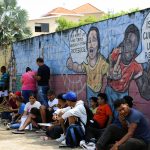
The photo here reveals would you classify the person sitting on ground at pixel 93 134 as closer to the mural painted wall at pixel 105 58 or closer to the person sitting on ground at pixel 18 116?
the mural painted wall at pixel 105 58

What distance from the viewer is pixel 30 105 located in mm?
10188

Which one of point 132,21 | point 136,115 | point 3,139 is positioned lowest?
point 3,139

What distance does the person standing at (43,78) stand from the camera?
11.0 metres

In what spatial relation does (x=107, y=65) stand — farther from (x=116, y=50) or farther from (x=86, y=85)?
(x=86, y=85)

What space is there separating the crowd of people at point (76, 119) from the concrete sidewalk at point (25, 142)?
0.22 metres

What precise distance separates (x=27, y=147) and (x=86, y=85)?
255cm

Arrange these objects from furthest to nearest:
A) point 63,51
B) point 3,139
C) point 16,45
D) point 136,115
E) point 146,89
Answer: point 16,45
point 63,51
point 3,139
point 146,89
point 136,115

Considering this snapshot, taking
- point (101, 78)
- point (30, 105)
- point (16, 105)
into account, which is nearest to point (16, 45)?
point (16, 105)

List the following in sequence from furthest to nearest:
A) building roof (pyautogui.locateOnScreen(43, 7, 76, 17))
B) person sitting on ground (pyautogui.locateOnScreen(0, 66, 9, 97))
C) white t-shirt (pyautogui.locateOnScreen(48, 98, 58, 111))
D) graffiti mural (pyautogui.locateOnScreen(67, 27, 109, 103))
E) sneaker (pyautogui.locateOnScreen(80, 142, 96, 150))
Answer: building roof (pyautogui.locateOnScreen(43, 7, 76, 17)) → person sitting on ground (pyautogui.locateOnScreen(0, 66, 9, 97)) → white t-shirt (pyautogui.locateOnScreen(48, 98, 58, 111)) → graffiti mural (pyautogui.locateOnScreen(67, 27, 109, 103)) → sneaker (pyautogui.locateOnScreen(80, 142, 96, 150))

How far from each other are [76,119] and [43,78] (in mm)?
3514

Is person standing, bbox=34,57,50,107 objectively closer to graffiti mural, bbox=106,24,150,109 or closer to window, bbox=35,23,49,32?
graffiti mural, bbox=106,24,150,109

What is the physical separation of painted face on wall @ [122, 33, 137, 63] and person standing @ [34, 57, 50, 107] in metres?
3.29

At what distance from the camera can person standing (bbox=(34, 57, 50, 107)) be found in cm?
1101

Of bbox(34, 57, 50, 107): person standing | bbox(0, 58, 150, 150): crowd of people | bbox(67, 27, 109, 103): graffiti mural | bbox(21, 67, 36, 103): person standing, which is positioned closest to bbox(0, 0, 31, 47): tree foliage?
bbox(0, 58, 150, 150): crowd of people
